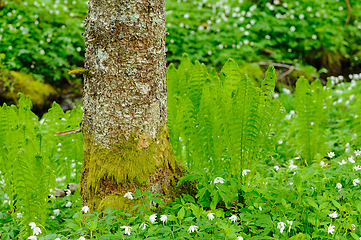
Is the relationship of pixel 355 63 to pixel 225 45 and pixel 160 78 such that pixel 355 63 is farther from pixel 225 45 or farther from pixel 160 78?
pixel 160 78

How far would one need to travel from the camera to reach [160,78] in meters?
1.89

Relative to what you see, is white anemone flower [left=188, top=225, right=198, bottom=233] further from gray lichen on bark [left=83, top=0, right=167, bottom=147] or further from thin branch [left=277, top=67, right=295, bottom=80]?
thin branch [left=277, top=67, right=295, bottom=80]

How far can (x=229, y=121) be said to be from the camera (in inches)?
75.0

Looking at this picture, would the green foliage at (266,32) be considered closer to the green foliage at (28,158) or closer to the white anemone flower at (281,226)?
the green foliage at (28,158)

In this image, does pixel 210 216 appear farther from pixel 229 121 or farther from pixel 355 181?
pixel 355 181

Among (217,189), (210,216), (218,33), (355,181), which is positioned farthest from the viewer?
(218,33)

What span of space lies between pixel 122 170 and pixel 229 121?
72 cm

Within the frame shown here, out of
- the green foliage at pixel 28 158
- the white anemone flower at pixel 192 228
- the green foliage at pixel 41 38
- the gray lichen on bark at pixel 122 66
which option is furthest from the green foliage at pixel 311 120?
the green foliage at pixel 41 38

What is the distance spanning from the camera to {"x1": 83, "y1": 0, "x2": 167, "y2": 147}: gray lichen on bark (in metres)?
1.76

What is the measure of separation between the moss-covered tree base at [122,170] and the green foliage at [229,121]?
0.29m

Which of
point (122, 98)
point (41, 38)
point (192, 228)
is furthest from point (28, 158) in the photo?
point (41, 38)

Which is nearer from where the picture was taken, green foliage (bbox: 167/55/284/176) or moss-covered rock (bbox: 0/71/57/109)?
green foliage (bbox: 167/55/284/176)

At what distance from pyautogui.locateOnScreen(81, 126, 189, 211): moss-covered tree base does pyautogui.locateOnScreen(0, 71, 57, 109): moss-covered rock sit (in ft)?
11.9

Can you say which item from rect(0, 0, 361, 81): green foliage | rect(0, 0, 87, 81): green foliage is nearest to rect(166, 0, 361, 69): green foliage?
rect(0, 0, 361, 81): green foliage
